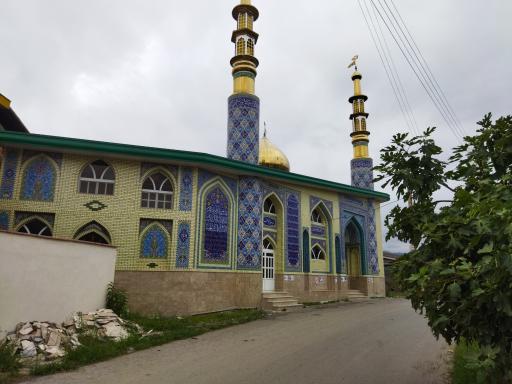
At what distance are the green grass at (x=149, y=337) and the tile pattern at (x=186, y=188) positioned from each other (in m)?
3.43

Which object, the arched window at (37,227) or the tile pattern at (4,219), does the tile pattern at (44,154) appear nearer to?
the tile pattern at (4,219)

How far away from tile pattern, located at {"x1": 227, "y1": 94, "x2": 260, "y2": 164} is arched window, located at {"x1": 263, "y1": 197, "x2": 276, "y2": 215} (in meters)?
1.68

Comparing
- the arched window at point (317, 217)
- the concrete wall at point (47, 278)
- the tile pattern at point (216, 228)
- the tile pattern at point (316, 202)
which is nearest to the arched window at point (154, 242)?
the tile pattern at point (216, 228)

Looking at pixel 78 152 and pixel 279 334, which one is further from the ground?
pixel 78 152

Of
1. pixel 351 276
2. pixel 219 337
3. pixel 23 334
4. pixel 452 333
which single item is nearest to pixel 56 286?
pixel 23 334

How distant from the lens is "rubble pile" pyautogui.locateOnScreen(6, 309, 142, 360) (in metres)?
6.29

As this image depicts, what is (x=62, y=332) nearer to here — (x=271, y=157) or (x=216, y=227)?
(x=216, y=227)

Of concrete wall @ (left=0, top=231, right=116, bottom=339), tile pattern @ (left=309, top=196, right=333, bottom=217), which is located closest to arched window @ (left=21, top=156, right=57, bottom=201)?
concrete wall @ (left=0, top=231, right=116, bottom=339)

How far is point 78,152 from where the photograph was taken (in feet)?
37.8

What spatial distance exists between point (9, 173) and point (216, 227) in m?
6.35

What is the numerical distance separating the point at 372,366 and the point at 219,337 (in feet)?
12.4

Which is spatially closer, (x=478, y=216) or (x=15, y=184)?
(x=478, y=216)

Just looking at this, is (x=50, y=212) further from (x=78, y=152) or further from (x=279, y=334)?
(x=279, y=334)

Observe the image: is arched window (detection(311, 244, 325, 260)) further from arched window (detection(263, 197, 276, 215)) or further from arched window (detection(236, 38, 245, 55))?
arched window (detection(236, 38, 245, 55))
